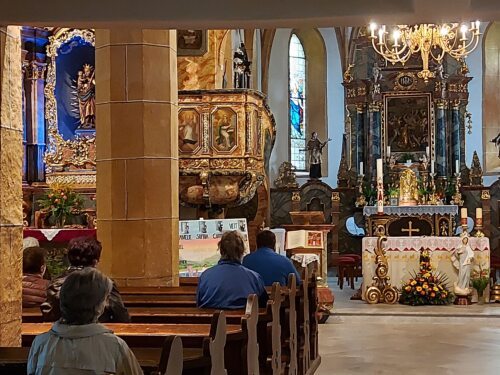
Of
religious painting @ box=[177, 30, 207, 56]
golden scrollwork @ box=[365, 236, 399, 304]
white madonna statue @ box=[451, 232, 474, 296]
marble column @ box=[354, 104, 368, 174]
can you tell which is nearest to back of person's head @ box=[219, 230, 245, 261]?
golden scrollwork @ box=[365, 236, 399, 304]

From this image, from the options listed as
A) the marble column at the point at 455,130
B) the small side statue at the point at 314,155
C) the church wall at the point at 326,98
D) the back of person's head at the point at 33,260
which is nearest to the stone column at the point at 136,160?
the back of person's head at the point at 33,260

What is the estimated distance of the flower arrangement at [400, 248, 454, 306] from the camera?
11.8 metres

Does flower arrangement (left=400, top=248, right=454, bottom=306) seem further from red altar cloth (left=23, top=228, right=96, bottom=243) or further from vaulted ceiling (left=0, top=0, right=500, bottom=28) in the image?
vaulted ceiling (left=0, top=0, right=500, bottom=28)

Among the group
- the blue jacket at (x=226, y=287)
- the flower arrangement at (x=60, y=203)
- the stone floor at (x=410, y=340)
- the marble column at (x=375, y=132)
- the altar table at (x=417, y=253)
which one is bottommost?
the stone floor at (x=410, y=340)

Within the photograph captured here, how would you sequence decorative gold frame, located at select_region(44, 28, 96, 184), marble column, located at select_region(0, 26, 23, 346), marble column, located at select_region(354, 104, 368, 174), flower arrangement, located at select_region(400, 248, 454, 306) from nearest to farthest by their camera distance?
1. marble column, located at select_region(0, 26, 23, 346)
2. flower arrangement, located at select_region(400, 248, 454, 306)
3. decorative gold frame, located at select_region(44, 28, 96, 184)
4. marble column, located at select_region(354, 104, 368, 174)

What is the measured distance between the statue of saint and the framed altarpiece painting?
31.8ft

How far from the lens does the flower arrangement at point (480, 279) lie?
11852 mm

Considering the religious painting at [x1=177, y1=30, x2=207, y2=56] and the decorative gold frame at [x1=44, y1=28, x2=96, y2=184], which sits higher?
the religious painting at [x1=177, y1=30, x2=207, y2=56]

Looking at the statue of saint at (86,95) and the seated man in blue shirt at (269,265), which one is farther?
the statue of saint at (86,95)

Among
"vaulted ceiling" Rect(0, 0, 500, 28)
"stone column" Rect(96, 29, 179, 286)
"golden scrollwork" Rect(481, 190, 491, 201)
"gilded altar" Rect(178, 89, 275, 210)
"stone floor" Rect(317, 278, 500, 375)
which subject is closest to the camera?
"vaulted ceiling" Rect(0, 0, 500, 28)

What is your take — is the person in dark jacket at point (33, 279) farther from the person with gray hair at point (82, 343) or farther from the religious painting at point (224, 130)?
the religious painting at point (224, 130)

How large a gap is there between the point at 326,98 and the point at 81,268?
693 inches

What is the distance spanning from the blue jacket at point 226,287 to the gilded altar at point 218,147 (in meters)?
5.23

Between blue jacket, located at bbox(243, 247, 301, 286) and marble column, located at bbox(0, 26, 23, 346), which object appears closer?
marble column, located at bbox(0, 26, 23, 346)
